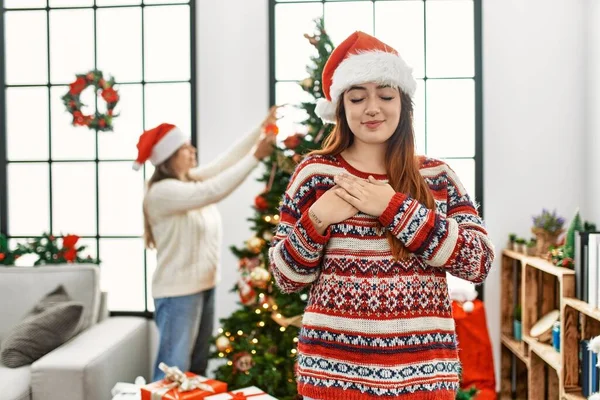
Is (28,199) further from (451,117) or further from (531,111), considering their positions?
(531,111)

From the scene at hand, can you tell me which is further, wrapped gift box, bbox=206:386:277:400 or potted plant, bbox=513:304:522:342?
potted plant, bbox=513:304:522:342

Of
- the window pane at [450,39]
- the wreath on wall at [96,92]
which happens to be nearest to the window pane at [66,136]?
the wreath on wall at [96,92]

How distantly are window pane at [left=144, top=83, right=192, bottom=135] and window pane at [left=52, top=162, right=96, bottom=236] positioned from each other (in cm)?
50

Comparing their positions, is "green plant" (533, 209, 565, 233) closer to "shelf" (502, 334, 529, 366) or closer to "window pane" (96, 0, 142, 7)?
"shelf" (502, 334, 529, 366)

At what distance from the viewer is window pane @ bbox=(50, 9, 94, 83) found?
12.5ft

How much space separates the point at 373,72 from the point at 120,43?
2774 mm

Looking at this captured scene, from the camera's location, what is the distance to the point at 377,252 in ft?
4.36

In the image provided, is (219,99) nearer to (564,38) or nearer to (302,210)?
(564,38)

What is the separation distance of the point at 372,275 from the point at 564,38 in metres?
2.68

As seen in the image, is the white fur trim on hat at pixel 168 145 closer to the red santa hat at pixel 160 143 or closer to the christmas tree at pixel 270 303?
the red santa hat at pixel 160 143

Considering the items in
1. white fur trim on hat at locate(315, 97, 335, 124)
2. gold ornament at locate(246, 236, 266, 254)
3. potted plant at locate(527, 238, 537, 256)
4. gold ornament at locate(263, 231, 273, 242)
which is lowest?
potted plant at locate(527, 238, 537, 256)

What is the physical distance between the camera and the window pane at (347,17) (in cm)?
363

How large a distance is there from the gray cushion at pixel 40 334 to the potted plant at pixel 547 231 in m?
2.23

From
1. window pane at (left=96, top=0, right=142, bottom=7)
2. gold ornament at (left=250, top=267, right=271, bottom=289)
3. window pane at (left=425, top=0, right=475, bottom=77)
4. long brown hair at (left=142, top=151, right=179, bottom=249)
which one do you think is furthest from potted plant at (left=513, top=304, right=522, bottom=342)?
window pane at (left=96, top=0, right=142, bottom=7)
